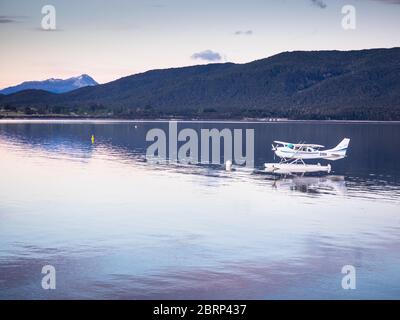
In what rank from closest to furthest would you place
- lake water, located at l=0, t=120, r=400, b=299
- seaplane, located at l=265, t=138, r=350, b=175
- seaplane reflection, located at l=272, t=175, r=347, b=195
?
1. lake water, located at l=0, t=120, r=400, b=299
2. seaplane reflection, located at l=272, t=175, r=347, b=195
3. seaplane, located at l=265, t=138, r=350, b=175

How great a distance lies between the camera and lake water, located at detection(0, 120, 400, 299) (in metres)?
22.8

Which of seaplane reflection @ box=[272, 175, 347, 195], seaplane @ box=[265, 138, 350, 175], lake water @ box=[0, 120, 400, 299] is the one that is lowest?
lake water @ box=[0, 120, 400, 299]

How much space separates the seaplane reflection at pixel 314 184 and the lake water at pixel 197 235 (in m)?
0.18

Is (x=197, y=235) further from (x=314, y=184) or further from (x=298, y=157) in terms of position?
(x=298, y=157)

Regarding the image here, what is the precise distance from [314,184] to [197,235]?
82.7ft

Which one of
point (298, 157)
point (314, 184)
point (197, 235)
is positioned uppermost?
point (298, 157)

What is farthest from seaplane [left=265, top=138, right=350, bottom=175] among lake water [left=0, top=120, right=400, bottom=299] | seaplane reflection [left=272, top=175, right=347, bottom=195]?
lake water [left=0, top=120, right=400, bottom=299]

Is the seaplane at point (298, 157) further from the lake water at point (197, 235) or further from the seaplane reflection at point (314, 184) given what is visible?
the lake water at point (197, 235)

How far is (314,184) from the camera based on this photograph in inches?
2156

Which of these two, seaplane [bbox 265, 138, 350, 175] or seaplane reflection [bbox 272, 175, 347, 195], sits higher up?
seaplane [bbox 265, 138, 350, 175]

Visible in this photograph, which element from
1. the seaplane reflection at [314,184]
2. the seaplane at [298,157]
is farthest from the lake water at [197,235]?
the seaplane at [298,157]

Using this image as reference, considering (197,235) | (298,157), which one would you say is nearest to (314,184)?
(298,157)

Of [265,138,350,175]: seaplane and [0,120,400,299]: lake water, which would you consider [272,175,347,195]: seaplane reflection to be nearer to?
[0,120,400,299]: lake water

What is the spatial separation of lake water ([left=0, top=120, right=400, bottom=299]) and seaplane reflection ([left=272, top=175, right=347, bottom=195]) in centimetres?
18
